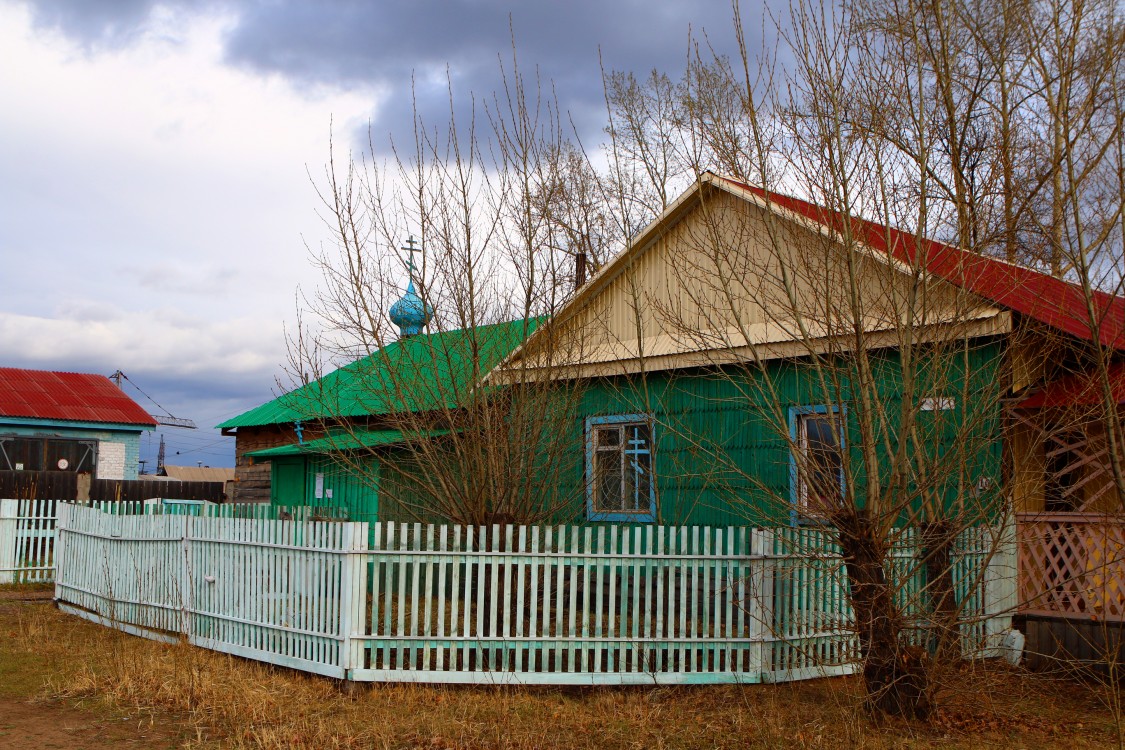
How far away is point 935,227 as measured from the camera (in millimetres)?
7531

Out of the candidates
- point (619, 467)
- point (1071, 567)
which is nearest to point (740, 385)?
point (619, 467)

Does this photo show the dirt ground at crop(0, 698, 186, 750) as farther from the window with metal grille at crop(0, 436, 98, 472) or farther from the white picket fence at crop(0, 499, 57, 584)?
the window with metal grille at crop(0, 436, 98, 472)

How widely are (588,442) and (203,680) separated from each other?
252 inches

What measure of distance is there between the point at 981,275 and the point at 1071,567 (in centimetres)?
285

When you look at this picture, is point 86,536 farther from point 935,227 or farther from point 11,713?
point 935,227

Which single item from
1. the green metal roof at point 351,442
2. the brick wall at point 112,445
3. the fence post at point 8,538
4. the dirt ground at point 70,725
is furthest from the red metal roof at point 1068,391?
the brick wall at point 112,445

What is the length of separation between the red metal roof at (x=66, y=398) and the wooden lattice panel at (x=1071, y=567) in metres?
26.4

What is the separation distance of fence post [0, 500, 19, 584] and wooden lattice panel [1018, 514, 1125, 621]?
14263 millimetres

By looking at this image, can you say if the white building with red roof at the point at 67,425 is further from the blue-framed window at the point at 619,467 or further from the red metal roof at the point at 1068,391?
the red metal roof at the point at 1068,391

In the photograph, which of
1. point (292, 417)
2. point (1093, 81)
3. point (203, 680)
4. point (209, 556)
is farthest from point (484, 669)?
point (292, 417)

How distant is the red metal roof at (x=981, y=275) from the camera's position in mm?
7285

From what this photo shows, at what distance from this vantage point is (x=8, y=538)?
15.8 meters

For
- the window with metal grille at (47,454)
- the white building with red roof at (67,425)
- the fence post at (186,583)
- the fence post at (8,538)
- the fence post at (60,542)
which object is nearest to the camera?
the fence post at (186,583)

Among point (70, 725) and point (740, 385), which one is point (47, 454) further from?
point (740, 385)
